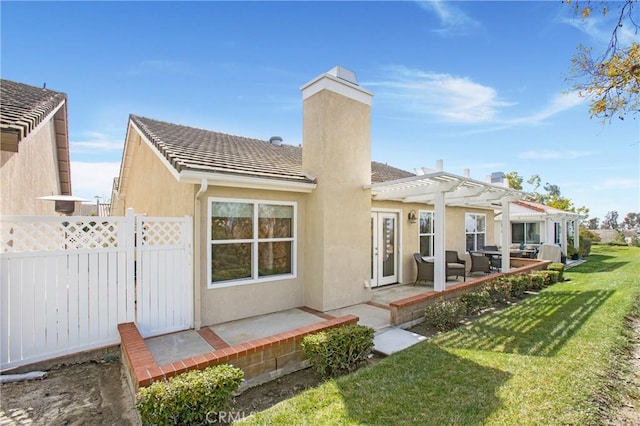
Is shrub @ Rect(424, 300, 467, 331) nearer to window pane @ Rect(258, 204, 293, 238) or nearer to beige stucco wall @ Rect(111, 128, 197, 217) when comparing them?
window pane @ Rect(258, 204, 293, 238)

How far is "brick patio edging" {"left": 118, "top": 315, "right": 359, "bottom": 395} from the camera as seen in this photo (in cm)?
438

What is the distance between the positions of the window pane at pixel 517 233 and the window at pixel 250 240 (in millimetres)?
26539

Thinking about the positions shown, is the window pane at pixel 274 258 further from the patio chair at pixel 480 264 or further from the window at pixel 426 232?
the patio chair at pixel 480 264

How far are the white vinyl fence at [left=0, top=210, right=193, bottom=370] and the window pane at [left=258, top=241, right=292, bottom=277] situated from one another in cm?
206

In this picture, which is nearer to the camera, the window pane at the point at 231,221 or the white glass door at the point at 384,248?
the window pane at the point at 231,221

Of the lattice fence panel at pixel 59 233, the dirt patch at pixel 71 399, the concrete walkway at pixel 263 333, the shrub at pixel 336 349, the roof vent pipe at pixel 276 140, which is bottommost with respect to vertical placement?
the dirt patch at pixel 71 399

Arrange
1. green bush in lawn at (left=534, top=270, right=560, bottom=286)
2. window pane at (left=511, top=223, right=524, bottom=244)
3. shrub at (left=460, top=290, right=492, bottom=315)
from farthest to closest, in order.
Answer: window pane at (left=511, top=223, right=524, bottom=244) < green bush in lawn at (left=534, top=270, right=560, bottom=286) < shrub at (left=460, top=290, right=492, bottom=315)

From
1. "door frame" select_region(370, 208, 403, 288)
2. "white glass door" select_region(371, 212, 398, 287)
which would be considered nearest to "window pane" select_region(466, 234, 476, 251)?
"door frame" select_region(370, 208, 403, 288)

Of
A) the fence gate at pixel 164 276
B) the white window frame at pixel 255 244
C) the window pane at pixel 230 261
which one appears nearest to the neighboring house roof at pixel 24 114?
the fence gate at pixel 164 276

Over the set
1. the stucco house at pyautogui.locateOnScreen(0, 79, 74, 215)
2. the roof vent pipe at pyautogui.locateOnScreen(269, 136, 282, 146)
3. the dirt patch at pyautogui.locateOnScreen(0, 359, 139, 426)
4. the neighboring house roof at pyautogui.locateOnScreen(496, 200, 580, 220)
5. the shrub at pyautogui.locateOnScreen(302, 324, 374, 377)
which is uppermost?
the roof vent pipe at pyautogui.locateOnScreen(269, 136, 282, 146)

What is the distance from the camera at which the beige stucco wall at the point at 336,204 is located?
Answer: 9125 mm

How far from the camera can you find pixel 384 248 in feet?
40.0

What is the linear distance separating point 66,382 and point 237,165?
5768 millimetres

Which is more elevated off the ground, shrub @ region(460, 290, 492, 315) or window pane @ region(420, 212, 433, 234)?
window pane @ region(420, 212, 433, 234)
